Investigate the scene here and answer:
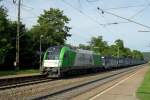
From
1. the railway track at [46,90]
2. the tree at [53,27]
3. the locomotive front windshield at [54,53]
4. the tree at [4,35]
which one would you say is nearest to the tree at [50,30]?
the tree at [53,27]

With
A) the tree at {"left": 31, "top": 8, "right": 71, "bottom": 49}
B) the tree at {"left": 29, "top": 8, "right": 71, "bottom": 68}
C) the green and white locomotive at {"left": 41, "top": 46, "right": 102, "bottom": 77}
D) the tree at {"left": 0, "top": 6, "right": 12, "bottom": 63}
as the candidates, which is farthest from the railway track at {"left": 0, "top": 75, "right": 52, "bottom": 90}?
the tree at {"left": 31, "top": 8, "right": 71, "bottom": 49}

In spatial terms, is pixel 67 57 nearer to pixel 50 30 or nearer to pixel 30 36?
pixel 30 36

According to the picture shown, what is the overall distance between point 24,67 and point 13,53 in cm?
612

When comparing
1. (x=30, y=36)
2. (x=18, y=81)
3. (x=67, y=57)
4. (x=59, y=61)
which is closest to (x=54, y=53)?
(x=59, y=61)

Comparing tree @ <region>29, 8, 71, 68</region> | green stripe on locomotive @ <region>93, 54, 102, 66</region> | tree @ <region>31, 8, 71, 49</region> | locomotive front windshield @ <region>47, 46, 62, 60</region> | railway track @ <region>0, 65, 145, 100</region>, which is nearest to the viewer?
railway track @ <region>0, 65, 145, 100</region>

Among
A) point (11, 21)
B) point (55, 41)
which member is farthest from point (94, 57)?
point (55, 41)

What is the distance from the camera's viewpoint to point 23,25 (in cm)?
7219

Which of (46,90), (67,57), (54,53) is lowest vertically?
(46,90)

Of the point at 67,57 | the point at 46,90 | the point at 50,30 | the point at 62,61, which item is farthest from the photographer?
the point at 50,30

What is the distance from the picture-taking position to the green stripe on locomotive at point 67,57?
41.0 m

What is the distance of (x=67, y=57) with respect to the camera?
4247 cm

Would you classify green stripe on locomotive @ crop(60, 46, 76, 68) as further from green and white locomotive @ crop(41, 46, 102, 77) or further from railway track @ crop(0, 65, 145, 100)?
railway track @ crop(0, 65, 145, 100)

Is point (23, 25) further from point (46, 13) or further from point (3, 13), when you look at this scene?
point (46, 13)

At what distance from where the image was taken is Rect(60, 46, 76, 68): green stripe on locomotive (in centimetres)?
4102
